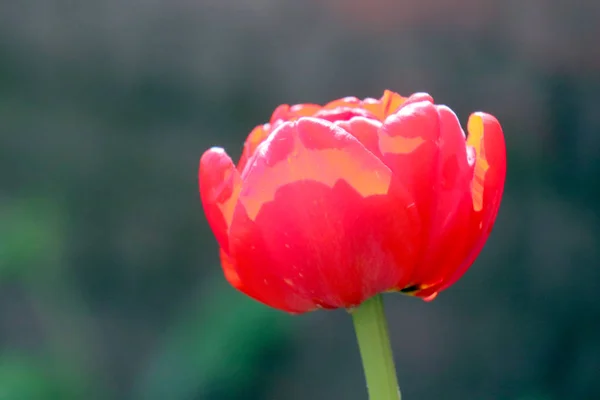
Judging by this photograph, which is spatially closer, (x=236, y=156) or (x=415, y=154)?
(x=415, y=154)

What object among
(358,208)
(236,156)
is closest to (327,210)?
(358,208)

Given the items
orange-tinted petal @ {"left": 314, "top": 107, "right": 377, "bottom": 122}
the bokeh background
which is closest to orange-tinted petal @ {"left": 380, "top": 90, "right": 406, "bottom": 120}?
orange-tinted petal @ {"left": 314, "top": 107, "right": 377, "bottom": 122}

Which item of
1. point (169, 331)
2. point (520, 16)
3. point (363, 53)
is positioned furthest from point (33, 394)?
point (520, 16)

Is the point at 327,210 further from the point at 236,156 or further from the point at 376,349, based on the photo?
the point at 236,156

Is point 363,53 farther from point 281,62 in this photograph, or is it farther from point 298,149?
point 298,149
